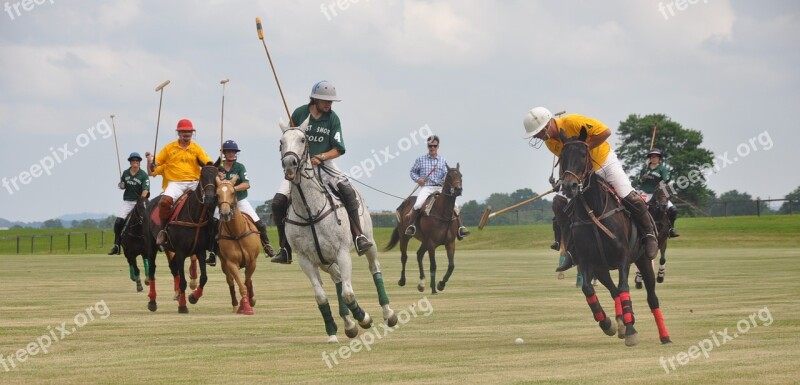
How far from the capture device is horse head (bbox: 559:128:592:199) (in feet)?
48.0

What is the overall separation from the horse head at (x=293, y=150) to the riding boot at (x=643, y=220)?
404 cm

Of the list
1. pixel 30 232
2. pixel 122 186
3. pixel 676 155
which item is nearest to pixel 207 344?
pixel 122 186

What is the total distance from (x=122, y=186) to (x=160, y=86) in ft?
11.9

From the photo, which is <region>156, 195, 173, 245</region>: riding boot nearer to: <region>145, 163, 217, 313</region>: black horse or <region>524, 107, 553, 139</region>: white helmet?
<region>145, 163, 217, 313</region>: black horse

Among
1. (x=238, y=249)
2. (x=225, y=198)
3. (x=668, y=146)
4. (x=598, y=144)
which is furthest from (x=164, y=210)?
(x=668, y=146)

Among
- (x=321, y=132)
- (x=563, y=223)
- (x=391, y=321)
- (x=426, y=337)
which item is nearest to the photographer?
(x=426, y=337)

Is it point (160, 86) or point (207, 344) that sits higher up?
point (160, 86)

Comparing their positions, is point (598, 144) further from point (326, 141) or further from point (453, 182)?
point (453, 182)

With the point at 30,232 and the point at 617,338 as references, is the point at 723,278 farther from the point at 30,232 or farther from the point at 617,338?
the point at 30,232

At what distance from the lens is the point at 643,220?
1571 cm

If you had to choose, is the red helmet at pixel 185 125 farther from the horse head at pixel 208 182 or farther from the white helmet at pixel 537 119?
the white helmet at pixel 537 119

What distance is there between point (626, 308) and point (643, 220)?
1.23m

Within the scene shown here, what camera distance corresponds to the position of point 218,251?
71.6 feet

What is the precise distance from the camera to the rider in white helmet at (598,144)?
50.9ft
